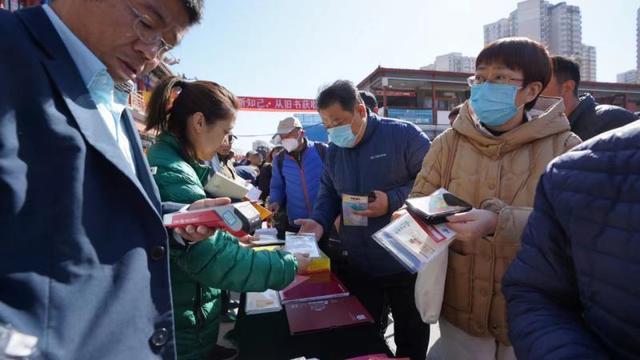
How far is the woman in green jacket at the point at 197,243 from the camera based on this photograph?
1154mm

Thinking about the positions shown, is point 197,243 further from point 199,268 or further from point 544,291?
point 544,291

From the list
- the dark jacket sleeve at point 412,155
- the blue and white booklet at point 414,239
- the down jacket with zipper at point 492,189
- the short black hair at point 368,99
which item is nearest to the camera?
the blue and white booklet at point 414,239

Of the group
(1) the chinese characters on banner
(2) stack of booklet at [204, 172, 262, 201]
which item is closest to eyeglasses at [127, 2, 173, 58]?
(2) stack of booklet at [204, 172, 262, 201]

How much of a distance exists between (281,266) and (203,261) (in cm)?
29

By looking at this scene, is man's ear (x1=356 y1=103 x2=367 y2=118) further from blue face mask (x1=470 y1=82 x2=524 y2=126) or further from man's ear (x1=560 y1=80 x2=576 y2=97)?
man's ear (x1=560 y1=80 x2=576 y2=97)

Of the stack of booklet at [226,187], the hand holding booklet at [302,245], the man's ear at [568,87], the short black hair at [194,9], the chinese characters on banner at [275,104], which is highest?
the chinese characters on banner at [275,104]

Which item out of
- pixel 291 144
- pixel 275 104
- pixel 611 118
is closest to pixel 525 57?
pixel 611 118

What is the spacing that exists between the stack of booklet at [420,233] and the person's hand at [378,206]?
2.16 feet

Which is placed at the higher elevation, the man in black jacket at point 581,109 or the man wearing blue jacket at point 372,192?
the man in black jacket at point 581,109

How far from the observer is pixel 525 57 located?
1379 millimetres

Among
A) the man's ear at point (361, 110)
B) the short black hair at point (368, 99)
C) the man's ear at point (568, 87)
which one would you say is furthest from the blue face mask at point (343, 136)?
the man's ear at point (568, 87)

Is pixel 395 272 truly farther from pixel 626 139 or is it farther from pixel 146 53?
pixel 146 53

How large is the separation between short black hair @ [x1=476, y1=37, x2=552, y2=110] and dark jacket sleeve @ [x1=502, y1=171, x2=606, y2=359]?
2.30 ft

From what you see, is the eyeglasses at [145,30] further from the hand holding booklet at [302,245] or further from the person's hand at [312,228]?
the person's hand at [312,228]
